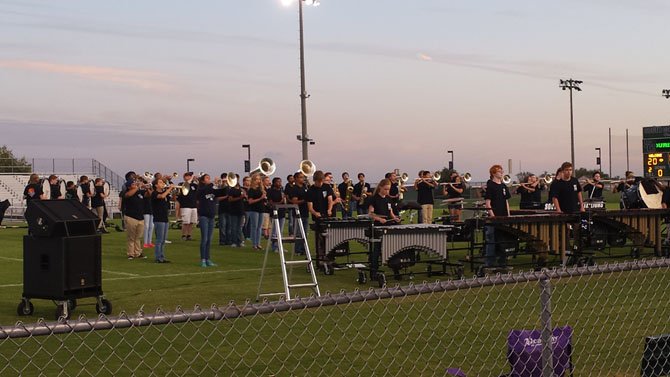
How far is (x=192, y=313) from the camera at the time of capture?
4.07 metres

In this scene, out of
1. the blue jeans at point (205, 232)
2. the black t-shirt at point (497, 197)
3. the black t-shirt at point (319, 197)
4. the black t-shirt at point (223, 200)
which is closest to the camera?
the black t-shirt at point (497, 197)

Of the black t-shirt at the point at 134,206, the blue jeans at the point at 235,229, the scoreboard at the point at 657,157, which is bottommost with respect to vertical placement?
the blue jeans at the point at 235,229

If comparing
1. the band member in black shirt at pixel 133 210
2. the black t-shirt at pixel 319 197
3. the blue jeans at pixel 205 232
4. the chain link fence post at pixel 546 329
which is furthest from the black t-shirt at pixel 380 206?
the chain link fence post at pixel 546 329

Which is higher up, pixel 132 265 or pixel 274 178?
pixel 274 178

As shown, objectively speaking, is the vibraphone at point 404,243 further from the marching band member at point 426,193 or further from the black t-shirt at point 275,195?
the marching band member at point 426,193

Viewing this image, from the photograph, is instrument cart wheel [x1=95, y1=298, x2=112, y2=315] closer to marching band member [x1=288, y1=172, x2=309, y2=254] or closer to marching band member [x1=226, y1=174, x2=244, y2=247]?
marching band member [x1=288, y1=172, x2=309, y2=254]

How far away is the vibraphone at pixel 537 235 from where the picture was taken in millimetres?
15758

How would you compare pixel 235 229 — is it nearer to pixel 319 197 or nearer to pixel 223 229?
pixel 223 229

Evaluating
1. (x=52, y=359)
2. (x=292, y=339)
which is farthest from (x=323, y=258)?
(x=52, y=359)

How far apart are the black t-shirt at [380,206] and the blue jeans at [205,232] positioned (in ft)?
10.3

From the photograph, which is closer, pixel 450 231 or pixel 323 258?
pixel 450 231

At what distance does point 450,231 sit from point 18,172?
5258 centimetres

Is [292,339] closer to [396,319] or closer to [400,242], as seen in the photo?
[396,319]

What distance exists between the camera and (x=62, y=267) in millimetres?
10695
